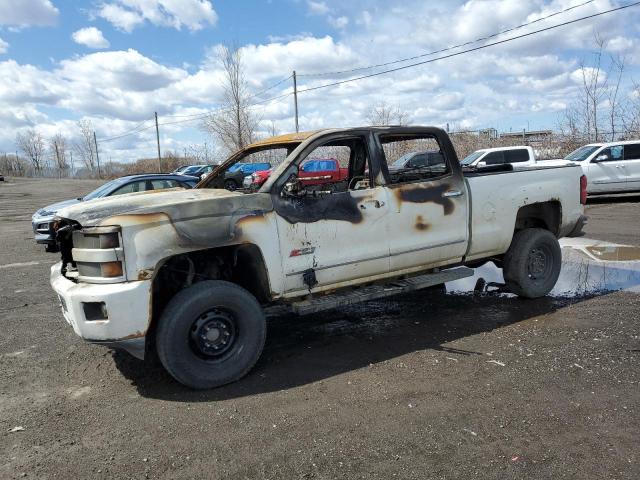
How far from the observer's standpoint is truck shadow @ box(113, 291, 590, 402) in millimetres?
4074

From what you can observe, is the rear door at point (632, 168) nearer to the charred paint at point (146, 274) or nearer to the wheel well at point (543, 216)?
the wheel well at point (543, 216)

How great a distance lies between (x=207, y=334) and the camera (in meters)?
3.95

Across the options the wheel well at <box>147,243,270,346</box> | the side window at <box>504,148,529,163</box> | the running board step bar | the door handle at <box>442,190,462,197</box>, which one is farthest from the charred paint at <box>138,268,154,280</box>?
the side window at <box>504,148,529,163</box>

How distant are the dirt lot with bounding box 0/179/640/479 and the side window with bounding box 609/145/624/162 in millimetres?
12259

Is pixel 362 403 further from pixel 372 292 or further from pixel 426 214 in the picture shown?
pixel 426 214

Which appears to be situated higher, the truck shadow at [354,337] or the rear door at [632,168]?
the rear door at [632,168]

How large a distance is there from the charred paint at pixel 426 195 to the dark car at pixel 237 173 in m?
1.51

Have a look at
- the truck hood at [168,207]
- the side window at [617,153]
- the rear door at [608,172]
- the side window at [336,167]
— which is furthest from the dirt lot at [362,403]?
the side window at [617,153]

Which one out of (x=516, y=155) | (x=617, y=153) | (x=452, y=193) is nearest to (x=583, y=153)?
(x=617, y=153)

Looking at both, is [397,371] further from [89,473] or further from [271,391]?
[89,473]

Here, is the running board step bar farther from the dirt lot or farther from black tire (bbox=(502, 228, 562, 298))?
black tire (bbox=(502, 228, 562, 298))

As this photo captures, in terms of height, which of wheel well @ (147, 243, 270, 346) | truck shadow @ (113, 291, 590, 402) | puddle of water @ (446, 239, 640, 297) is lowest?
puddle of water @ (446, 239, 640, 297)

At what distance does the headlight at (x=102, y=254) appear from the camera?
11.9ft

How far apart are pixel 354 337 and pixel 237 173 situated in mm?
2132
